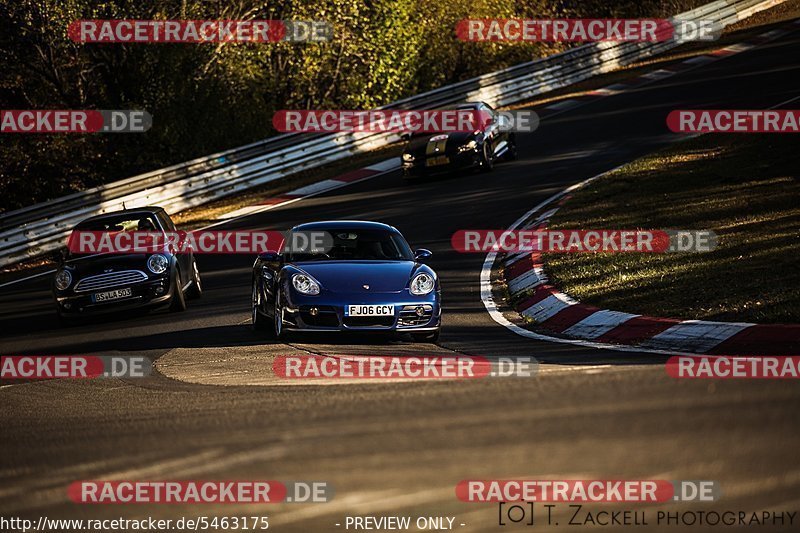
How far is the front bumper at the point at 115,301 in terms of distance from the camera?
1480cm

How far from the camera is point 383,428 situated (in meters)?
6.74

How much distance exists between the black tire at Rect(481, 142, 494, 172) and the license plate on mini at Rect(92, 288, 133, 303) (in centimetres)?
1146

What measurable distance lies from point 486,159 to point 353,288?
13821 mm

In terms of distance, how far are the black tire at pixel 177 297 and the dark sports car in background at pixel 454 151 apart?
10.2 metres

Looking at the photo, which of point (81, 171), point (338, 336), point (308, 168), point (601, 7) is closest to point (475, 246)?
point (338, 336)

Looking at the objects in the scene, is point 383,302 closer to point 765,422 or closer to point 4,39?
point 765,422

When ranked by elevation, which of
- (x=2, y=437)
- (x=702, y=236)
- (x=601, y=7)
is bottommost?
(x=2, y=437)

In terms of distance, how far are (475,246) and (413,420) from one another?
11895 millimetres

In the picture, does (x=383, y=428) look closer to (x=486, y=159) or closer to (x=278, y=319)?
(x=278, y=319)

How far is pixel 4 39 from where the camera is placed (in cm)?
3039

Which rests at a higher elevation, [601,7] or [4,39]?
[601,7]
